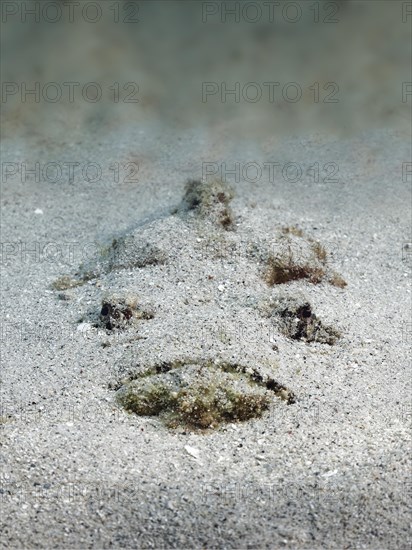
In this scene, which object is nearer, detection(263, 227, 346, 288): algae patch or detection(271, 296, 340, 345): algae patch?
detection(271, 296, 340, 345): algae patch

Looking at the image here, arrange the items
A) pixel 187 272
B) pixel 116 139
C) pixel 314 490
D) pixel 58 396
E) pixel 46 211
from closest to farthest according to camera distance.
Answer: pixel 314 490
pixel 58 396
pixel 187 272
pixel 46 211
pixel 116 139

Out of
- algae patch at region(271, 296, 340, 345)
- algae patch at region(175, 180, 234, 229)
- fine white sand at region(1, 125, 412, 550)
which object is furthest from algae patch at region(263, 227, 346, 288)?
algae patch at region(271, 296, 340, 345)

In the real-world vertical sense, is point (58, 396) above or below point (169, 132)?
below

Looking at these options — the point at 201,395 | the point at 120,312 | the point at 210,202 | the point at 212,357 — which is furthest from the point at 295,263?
the point at 201,395

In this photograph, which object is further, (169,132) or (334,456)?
(169,132)

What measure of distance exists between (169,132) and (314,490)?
16.5 ft

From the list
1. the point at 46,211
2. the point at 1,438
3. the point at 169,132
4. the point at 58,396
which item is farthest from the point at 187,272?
the point at 169,132

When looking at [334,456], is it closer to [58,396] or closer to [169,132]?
[58,396]

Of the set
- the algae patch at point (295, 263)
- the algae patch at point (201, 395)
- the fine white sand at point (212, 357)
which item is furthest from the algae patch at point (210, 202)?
the algae patch at point (201, 395)

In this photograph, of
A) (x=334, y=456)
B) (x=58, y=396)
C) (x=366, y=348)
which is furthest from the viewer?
(x=366, y=348)

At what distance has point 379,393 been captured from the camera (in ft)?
12.9

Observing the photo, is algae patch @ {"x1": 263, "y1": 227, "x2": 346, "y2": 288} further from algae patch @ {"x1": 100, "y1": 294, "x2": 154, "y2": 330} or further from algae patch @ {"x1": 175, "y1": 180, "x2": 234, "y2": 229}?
algae patch @ {"x1": 100, "y1": 294, "x2": 154, "y2": 330}

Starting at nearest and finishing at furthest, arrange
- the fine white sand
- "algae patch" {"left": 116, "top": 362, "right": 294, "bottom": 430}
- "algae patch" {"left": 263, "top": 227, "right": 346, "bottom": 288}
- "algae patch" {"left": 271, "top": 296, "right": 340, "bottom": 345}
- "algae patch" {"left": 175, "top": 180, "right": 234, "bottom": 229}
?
the fine white sand
"algae patch" {"left": 116, "top": 362, "right": 294, "bottom": 430}
"algae patch" {"left": 271, "top": 296, "right": 340, "bottom": 345}
"algae patch" {"left": 263, "top": 227, "right": 346, "bottom": 288}
"algae patch" {"left": 175, "top": 180, "right": 234, "bottom": 229}

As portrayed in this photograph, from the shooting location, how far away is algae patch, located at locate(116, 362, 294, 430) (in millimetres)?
3664
